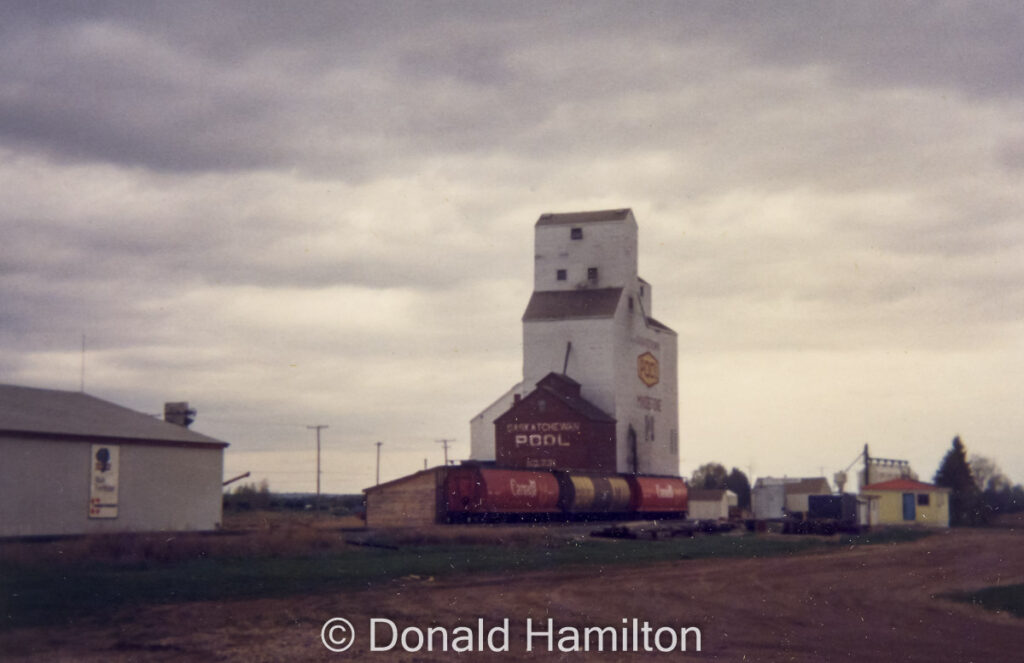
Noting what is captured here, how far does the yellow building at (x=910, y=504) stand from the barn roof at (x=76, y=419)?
55.2 metres

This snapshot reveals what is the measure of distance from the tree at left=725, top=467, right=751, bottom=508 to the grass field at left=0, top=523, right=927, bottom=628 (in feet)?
349

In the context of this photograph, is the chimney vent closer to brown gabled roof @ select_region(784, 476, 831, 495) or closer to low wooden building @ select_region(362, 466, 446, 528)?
low wooden building @ select_region(362, 466, 446, 528)

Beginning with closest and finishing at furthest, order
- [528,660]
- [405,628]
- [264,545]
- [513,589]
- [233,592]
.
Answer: [528,660] → [405,628] → [233,592] → [513,589] → [264,545]

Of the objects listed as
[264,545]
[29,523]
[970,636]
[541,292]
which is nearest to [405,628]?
[970,636]

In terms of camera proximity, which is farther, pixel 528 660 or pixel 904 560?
pixel 904 560

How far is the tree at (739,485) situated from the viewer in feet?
469

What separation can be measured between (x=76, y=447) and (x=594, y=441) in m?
35.8

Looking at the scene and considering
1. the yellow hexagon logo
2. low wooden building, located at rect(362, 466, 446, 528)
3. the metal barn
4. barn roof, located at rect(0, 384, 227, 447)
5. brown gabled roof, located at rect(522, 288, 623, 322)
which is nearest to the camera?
the metal barn

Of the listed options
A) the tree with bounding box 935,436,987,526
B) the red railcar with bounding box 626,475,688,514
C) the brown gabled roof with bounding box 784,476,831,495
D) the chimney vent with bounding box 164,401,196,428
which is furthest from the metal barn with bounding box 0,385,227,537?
the brown gabled roof with bounding box 784,476,831,495

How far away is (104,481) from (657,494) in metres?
35.2

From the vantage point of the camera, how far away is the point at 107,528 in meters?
39.9

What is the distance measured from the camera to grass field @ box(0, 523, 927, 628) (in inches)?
693

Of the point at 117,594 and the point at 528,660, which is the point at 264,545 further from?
the point at 528,660

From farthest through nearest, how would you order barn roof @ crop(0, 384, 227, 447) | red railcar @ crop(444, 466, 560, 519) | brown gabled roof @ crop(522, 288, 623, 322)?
brown gabled roof @ crop(522, 288, 623, 322) → red railcar @ crop(444, 466, 560, 519) → barn roof @ crop(0, 384, 227, 447)
